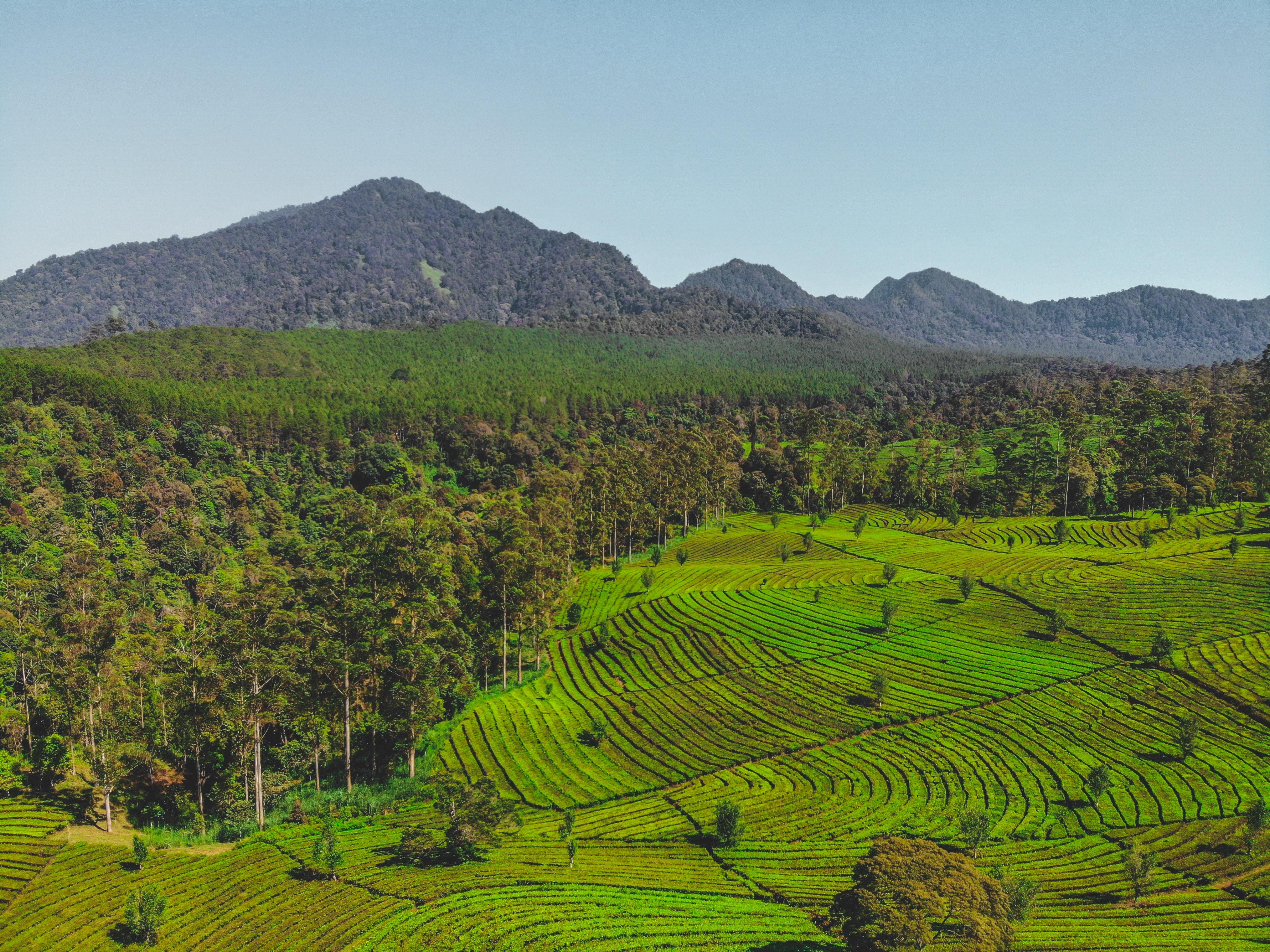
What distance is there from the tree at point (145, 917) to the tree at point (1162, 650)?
7213cm

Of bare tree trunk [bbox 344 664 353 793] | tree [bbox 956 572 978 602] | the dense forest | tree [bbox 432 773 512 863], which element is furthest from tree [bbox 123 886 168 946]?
tree [bbox 956 572 978 602]

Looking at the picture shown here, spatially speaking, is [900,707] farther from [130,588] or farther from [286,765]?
[130,588]

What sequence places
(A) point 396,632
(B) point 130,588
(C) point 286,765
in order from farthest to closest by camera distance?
(B) point 130,588 < (C) point 286,765 < (A) point 396,632

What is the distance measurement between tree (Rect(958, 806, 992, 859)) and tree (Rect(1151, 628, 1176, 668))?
110 ft

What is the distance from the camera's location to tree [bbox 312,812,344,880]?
36.0 meters

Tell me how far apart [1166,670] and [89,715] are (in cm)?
8348

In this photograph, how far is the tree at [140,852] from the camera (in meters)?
36.6

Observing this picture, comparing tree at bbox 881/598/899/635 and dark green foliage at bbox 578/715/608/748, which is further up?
tree at bbox 881/598/899/635

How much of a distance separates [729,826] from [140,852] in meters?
30.9

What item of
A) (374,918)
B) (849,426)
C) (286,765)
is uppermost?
(849,426)

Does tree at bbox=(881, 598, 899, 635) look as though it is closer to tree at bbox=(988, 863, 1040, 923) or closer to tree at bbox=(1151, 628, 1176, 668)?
tree at bbox=(1151, 628, 1176, 668)

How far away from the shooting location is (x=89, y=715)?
166 ft

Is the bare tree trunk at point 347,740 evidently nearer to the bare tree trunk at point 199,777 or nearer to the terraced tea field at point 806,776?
the terraced tea field at point 806,776

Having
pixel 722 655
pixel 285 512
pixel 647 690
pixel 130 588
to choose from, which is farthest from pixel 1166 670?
pixel 285 512
